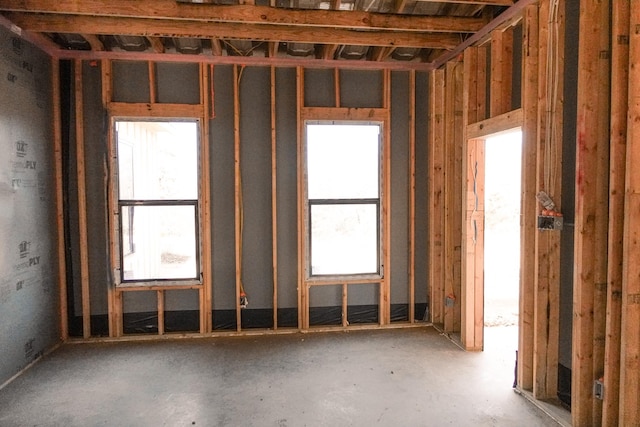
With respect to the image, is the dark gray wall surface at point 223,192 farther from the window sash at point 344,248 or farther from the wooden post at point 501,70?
the wooden post at point 501,70

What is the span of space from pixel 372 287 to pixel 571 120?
278cm

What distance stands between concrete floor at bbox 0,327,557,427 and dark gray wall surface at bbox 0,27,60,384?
33cm

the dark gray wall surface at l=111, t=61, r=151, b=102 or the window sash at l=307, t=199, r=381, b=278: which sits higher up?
the dark gray wall surface at l=111, t=61, r=151, b=102

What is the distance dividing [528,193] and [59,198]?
4.52 m

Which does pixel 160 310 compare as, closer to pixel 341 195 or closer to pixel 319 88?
pixel 341 195

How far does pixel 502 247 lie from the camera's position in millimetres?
8055

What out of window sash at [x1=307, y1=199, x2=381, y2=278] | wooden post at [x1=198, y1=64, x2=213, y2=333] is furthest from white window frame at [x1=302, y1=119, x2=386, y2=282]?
wooden post at [x1=198, y1=64, x2=213, y2=333]

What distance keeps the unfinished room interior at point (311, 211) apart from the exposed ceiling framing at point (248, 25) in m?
0.02

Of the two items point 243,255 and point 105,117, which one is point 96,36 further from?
point 243,255

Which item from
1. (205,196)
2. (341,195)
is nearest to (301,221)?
(341,195)

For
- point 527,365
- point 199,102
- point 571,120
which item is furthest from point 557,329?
point 199,102

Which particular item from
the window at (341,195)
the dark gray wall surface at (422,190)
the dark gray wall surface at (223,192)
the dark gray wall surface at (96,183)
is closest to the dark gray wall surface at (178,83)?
the dark gray wall surface at (223,192)

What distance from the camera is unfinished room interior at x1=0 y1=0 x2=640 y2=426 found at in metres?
2.75

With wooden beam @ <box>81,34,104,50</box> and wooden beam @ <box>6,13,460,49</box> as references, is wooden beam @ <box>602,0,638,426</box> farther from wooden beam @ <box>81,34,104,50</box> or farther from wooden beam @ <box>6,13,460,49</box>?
wooden beam @ <box>81,34,104,50</box>
